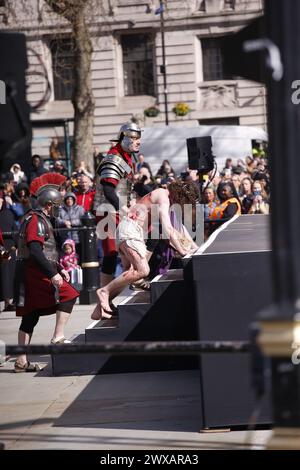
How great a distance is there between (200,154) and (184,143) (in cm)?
1477

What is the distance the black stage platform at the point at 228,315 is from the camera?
21.2 feet

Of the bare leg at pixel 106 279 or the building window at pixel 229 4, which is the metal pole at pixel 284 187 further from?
the building window at pixel 229 4

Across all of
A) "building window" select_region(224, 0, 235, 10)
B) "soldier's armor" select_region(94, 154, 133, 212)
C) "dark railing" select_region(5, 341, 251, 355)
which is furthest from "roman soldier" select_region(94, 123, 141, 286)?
"building window" select_region(224, 0, 235, 10)

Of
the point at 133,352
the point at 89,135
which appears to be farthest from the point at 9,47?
the point at 89,135

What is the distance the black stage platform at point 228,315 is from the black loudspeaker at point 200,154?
6.61 meters

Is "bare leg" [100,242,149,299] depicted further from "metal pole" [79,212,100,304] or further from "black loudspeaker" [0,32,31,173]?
"black loudspeaker" [0,32,31,173]

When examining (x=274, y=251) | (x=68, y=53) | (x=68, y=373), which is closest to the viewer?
(x=274, y=251)

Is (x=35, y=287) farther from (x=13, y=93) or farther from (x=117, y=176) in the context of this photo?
(x=13, y=93)

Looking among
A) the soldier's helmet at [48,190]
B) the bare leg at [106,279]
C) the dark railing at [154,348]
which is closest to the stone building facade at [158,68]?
the bare leg at [106,279]

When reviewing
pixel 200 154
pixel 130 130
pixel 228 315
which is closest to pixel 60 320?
pixel 130 130

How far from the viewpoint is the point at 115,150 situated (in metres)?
10.3

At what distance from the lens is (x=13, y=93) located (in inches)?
183

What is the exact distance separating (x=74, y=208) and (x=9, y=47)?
11.5 metres
